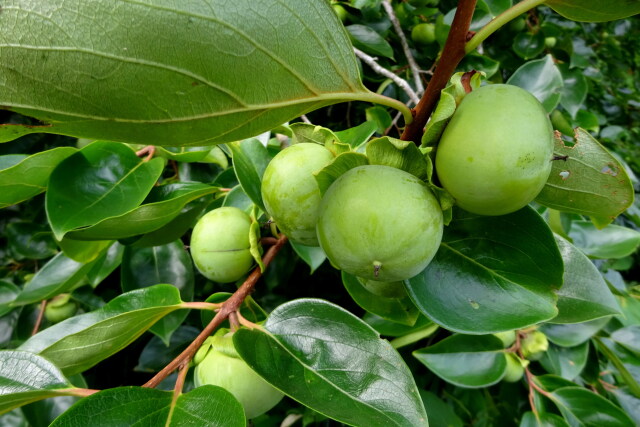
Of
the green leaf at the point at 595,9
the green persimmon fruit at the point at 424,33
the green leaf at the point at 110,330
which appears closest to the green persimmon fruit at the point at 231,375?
the green leaf at the point at 110,330

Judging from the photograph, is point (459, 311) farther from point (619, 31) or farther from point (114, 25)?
Result: point (619, 31)

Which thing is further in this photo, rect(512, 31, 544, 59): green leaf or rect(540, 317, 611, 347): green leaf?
rect(512, 31, 544, 59): green leaf

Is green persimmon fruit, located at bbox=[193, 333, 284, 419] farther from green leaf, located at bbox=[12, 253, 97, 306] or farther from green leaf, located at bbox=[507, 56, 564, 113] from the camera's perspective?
green leaf, located at bbox=[507, 56, 564, 113]

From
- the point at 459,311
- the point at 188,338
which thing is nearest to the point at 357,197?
the point at 459,311

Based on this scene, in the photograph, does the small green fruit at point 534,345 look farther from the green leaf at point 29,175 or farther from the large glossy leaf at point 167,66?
the green leaf at point 29,175

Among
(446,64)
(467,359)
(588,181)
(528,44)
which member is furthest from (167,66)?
(528,44)

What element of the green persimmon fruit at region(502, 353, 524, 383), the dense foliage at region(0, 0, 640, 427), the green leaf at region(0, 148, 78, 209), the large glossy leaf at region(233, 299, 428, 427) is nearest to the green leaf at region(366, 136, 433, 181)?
the dense foliage at region(0, 0, 640, 427)
